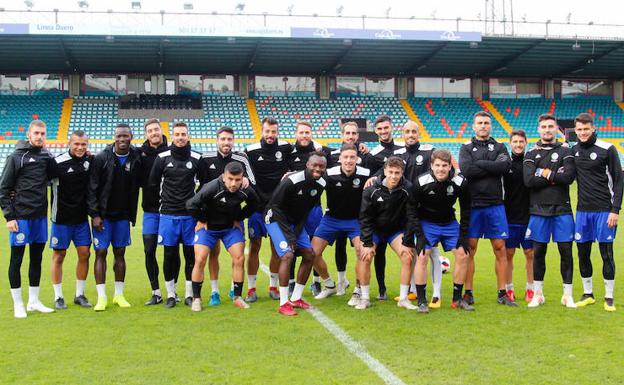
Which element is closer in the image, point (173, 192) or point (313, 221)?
point (173, 192)

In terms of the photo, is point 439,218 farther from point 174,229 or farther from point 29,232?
point 29,232

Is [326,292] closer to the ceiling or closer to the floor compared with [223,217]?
closer to the floor

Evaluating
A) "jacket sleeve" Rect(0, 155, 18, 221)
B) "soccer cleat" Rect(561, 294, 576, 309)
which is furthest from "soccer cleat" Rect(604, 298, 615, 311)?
"jacket sleeve" Rect(0, 155, 18, 221)

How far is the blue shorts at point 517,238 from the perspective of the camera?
7.23 metres

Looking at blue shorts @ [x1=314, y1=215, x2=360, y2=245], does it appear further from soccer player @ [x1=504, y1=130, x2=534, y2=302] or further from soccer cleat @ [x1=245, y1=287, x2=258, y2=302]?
soccer player @ [x1=504, y1=130, x2=534, y2=302]

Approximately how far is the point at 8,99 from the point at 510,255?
3278cm

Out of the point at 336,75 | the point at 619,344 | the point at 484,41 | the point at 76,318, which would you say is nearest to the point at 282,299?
the point at 76,318

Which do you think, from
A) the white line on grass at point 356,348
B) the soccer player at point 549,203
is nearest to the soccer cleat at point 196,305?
the white line on grass at point 356,348

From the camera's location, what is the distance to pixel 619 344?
213 inches

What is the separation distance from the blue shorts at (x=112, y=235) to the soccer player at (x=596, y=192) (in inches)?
191

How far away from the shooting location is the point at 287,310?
6613 mm

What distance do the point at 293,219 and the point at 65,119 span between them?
2843cm

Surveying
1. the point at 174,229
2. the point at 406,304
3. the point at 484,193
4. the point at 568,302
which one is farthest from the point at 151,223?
the point at 568,302

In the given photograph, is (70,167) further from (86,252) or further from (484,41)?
(484,41)
